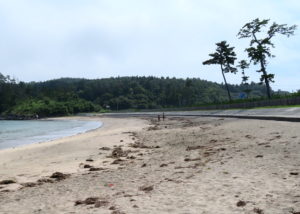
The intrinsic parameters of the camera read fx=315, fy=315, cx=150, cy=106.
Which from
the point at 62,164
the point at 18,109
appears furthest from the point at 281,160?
the point at 18,109

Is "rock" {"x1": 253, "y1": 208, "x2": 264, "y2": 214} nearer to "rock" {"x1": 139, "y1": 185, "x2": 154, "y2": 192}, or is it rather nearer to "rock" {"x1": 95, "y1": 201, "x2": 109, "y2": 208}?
"rock" {"x1": 139, "y1": 185, "x2": 154, "y2": 192}

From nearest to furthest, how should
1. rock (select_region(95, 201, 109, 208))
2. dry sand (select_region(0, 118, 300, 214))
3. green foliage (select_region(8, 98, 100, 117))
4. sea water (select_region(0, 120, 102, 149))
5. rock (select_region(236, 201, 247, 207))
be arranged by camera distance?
rock (select_region(236, 201, 247, 207)) → dry sand (select_region(0, 118, 300, 214)) → rock (select_region(95, 201, 109, 208)) → sea water (select_region(0, 120, 102, 149)) → green foliage (select_region(8, 98, 100, 117))

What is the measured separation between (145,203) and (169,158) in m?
5.33

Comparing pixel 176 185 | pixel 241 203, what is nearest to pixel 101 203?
pixel 176 185

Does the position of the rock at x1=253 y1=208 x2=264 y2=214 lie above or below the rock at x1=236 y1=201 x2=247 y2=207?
below

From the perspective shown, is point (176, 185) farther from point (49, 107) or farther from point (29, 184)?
point (49, 107)

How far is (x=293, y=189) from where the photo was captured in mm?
5891

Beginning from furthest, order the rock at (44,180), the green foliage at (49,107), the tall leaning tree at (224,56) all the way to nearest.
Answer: the green foliage at (49,107)
the tall leaning tree at (224,56)
the rock at (44,180)

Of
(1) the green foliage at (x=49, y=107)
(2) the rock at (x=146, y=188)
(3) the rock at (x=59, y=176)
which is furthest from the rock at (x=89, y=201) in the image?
(1) the green foliage at (x=49, y=107)

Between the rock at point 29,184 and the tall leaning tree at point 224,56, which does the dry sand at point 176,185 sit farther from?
the tall leaning tree at point 224,56

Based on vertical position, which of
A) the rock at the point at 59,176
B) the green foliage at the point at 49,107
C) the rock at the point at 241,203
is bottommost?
the rock at the point at 59,176

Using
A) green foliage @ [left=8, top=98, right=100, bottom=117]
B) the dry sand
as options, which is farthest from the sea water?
green foliage @ [left=8, top=98, right=100, bottom=117]

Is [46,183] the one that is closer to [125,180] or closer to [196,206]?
[125,180]

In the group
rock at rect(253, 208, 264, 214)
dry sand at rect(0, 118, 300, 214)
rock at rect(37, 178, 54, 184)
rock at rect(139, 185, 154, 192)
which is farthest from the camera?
rock at rect(37, 178, 54, 184)
